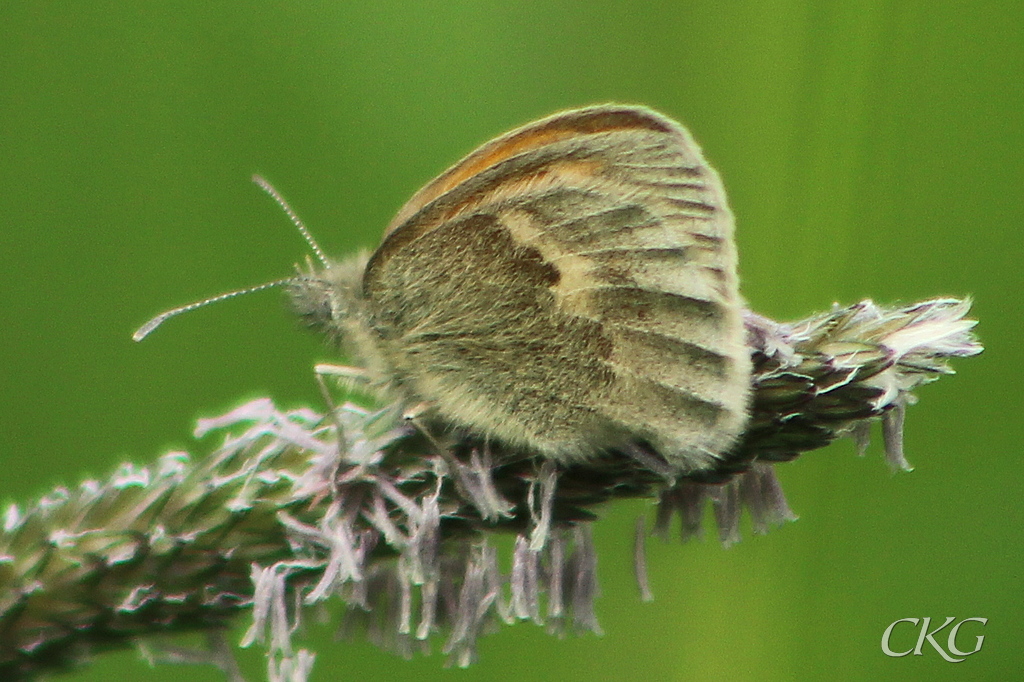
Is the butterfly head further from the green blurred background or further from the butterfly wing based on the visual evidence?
the green blurred background

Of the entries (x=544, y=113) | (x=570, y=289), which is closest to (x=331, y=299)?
(x=570, y=289)

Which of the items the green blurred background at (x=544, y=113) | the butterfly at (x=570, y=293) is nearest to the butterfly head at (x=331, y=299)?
the butterfly at (x=570, y=293)

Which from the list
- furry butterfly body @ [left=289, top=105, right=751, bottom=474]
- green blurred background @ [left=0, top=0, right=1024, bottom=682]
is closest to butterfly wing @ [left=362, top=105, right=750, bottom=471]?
furry butterfly body @ [left=289, top=105, right=751, bottom=474]

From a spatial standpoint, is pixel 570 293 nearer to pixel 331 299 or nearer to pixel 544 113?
pixel 331 299

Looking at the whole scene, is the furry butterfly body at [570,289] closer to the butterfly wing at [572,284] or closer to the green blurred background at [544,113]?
the butterfly wing at [572,284]

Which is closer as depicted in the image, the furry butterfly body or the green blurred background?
the furry butterfly body

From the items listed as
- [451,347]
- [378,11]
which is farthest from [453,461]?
[378,11]

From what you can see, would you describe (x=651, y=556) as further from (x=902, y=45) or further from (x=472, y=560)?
(x=902, y=45)
